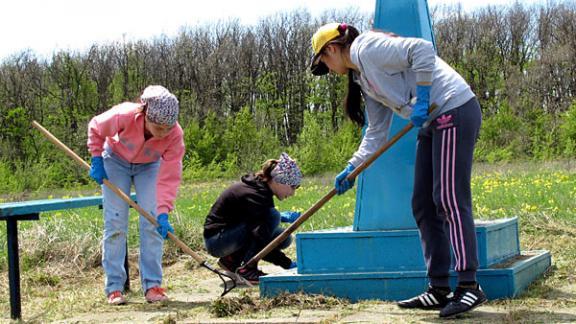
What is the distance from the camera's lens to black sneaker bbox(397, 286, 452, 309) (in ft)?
15.1

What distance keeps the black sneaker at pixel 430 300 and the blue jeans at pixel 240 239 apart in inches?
71.6

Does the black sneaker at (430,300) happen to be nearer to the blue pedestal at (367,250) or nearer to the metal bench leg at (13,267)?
the blue pedestal at (367,250)

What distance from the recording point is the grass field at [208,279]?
4.66 meters

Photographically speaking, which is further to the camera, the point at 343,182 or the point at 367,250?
the point at 367,250

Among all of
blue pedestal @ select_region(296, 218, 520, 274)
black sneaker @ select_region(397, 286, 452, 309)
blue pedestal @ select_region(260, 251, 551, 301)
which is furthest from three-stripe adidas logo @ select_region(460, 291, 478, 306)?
blue pedestal @ select_region(296, 218, 520, 274)

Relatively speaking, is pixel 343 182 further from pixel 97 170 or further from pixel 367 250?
pixel 97 170

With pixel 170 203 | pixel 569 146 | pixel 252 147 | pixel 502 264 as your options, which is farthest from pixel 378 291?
pixel 252 147

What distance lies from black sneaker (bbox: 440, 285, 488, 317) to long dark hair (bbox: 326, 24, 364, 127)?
1.17 m

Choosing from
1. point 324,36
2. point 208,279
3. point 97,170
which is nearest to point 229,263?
point 208,279

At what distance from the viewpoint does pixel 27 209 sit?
200 inches

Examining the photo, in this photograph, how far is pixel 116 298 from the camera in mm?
5574

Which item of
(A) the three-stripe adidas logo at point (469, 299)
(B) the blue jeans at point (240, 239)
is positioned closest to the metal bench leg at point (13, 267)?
(B) the blue jeans at point (240, 239)

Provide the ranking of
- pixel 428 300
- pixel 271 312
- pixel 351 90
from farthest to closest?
pixel 351 90
pixel 271 312
pixel 428 300

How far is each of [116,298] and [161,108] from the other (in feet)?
4.09
